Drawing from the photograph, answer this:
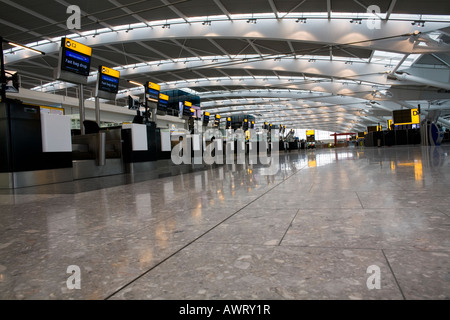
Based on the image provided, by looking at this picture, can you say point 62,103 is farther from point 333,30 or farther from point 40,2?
point 333,30

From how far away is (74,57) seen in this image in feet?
30.3

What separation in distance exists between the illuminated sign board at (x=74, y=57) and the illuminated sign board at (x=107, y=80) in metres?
1.53

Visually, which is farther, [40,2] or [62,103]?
[62,103]

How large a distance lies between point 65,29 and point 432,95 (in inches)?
1346

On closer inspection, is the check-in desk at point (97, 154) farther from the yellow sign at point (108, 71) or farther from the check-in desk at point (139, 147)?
the yellow sign at point (108, 71)

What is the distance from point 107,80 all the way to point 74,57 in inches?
93.0

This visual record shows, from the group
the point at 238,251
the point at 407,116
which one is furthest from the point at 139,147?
the point at 407,116

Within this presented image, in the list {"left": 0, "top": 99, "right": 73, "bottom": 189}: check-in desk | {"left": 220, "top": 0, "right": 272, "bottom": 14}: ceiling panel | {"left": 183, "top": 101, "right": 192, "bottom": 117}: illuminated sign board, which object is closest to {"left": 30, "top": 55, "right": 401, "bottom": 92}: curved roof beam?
{"left": 183, "top": 101, "right": 192, "bottom": 117}: illuminated sign board

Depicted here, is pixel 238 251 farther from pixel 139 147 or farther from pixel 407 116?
pixel 407 116

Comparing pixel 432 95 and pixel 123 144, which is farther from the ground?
pixel 432 95

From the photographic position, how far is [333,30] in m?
17.5

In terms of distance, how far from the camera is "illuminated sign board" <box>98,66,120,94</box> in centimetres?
1130
